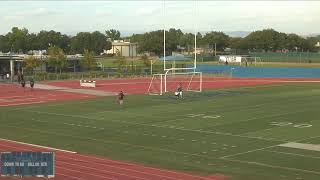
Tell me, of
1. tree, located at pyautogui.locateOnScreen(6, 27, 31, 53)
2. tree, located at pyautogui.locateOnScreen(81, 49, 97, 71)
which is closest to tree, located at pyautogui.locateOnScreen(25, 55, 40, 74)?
tree, located at pyautogui.locateOnScreen(81, 49, 97, 71)

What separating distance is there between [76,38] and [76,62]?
8893 centimetres

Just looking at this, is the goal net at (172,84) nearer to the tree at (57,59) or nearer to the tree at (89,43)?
the tree at (57,59)

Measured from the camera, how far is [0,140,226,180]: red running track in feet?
58.3

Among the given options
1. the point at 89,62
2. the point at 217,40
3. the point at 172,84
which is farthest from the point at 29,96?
the point at 217,40

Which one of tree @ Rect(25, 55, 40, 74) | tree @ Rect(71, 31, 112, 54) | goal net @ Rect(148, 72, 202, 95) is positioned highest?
tree @ Rect(71, 31, 112, 54)

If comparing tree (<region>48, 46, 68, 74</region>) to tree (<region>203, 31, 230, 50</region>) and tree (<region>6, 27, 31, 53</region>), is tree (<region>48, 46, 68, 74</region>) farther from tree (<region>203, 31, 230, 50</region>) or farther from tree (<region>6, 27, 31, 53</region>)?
tree (<region>203, 31, 230, 50</region>)

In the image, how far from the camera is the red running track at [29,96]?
147 ft

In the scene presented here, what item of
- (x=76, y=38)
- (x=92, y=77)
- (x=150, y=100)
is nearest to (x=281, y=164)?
(x=150, y=100)
